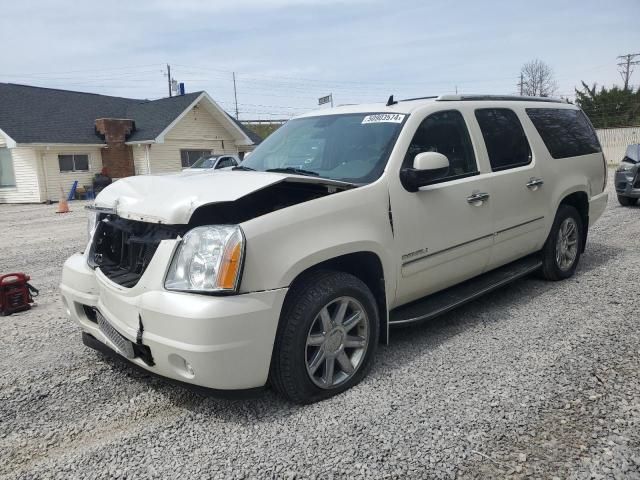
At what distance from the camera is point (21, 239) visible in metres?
10.9

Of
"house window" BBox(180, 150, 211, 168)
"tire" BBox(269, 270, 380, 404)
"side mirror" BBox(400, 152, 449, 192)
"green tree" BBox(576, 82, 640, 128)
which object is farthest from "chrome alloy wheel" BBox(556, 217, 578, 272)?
"green tree" BBox(576, 82, 640, 128)

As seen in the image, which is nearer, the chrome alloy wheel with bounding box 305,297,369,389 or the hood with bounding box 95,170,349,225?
the hood with bounding box 95,170,349,225

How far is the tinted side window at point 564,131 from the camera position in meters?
5.33

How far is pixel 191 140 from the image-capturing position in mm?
27359

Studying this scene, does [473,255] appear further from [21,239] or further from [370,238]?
[21,239]

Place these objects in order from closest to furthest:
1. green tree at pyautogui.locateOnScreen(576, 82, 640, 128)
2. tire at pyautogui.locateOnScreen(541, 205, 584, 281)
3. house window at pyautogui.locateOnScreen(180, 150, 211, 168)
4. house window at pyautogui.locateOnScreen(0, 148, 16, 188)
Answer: tire at pyautogui.locateOnScreen(541, 205, 584, 281), house window at pyautogui.locateOnScreen(0, 148, 16, 188), house window at pyautogui.locateOnScreen(180, 150, 211, 168), green tree at pyautogui.locateOnScreen(576, 82, 640, 128)

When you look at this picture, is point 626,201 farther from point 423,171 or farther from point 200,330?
point 200,330

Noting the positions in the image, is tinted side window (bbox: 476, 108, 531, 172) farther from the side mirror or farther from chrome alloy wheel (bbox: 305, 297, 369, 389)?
chrome alloy wheel (bbox: 305, 297, 369, 389)

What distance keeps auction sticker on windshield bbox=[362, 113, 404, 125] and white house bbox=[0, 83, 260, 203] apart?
2181 cm

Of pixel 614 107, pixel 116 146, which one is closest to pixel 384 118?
pixel 116 146

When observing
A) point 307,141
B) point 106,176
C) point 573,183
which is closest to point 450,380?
point 307,141

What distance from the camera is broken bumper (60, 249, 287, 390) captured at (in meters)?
2.69

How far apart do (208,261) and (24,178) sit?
23.4 meters

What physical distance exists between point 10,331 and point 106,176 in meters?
21.2
